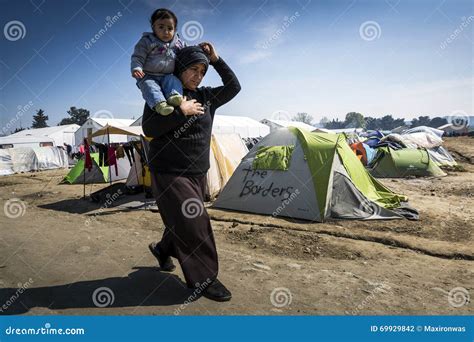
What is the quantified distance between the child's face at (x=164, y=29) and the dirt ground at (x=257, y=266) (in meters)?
2.29

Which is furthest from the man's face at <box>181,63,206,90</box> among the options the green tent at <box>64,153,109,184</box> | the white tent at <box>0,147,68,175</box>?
the white tent at <box>0,147,68,175</box>

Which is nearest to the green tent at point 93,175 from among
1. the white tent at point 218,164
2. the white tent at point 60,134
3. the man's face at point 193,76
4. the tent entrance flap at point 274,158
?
the white tent at point 218,164

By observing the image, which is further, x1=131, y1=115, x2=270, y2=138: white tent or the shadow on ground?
x1=131, y1=115, x2=270, y2=138: white tent

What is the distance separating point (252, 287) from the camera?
3.24 m

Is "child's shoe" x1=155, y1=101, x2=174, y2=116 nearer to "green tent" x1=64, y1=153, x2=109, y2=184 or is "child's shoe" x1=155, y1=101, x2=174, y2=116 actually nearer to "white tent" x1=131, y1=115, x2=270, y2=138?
"green tent" x1=64, y1=153, x2=109, y2=184

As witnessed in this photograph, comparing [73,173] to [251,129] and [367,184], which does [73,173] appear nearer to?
[367,184]

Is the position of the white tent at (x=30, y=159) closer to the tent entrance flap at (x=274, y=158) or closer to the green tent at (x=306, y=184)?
the green tent at (x=306, y=184)

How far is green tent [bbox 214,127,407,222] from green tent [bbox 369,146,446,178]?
552cm

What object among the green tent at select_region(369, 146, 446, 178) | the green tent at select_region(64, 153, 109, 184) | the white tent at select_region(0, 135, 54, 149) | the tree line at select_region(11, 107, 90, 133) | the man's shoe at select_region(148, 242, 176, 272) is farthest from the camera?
the tree line at select_region(11, 107, 90, 133)

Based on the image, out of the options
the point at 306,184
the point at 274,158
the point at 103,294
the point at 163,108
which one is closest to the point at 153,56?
the point at 163,108

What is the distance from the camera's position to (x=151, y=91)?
2.67 m

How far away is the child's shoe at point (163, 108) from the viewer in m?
2.55

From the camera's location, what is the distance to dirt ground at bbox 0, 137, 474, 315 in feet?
9.43

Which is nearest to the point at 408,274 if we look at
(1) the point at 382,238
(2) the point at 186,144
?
(1) the point at 382,238
